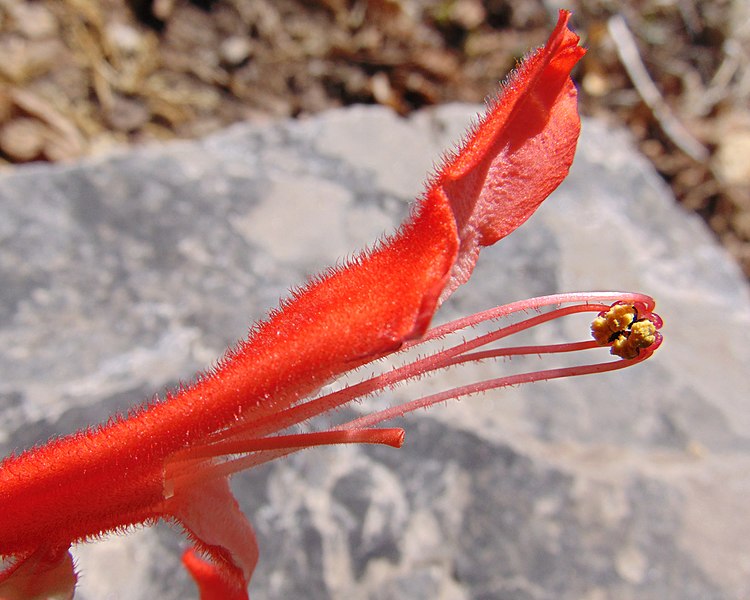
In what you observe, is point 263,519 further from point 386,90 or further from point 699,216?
point 699,216

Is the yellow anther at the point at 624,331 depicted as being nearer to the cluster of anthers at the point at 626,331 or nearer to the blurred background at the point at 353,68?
the cluster of anthers at the point at 626,331

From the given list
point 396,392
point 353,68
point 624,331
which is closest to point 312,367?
point 624,331

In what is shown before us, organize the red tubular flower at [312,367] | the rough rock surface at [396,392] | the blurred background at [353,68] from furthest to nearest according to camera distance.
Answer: the blurred background at [353,68]
the rough rock surface at [396,392]
the red tubular flower at [312,367]

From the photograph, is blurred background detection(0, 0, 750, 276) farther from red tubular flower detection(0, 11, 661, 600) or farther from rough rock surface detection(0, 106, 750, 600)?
red tubular flower detection(0, 11, 661, 600)

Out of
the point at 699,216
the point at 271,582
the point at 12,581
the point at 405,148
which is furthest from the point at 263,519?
the point at 699,216

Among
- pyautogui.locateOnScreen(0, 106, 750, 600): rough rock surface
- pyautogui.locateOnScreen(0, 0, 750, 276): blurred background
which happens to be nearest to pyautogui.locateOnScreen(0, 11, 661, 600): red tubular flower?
pyautogui.locateOnScreen(0, 106, 750, 600): rough rock surface

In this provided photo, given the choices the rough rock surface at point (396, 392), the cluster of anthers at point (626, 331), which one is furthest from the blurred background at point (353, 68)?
the cluster of anthers at point (626, 331)
